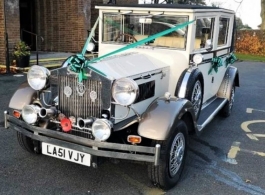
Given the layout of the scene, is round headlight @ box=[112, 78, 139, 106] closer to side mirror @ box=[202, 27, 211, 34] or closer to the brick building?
side mirror @ box=[202, 27, 211, 34]

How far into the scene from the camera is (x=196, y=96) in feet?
14.8

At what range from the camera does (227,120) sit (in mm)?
6152

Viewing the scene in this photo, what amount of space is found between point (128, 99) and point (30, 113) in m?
1.08

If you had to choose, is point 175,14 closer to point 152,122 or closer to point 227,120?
point 152,122

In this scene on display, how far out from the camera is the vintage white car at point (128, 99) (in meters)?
3.21

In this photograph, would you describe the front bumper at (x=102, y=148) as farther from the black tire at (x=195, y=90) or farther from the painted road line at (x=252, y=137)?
the painted road line at (x=252, y=137)

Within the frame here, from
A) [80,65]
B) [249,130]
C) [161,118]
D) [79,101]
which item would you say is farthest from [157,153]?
[249,130]

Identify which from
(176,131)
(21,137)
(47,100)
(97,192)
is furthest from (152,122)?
(21,137)

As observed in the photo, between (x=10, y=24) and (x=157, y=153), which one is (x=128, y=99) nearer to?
(x=157, y=153)

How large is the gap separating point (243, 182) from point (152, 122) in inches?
54.5

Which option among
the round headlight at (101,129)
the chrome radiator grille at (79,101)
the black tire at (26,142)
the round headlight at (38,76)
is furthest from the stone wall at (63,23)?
the round headlight at (101,129)

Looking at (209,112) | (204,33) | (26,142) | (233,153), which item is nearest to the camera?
(26,142)

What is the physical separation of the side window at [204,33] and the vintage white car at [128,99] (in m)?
0.01

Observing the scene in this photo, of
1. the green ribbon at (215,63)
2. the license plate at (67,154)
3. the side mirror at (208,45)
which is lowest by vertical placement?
the license plate at (67,154)
